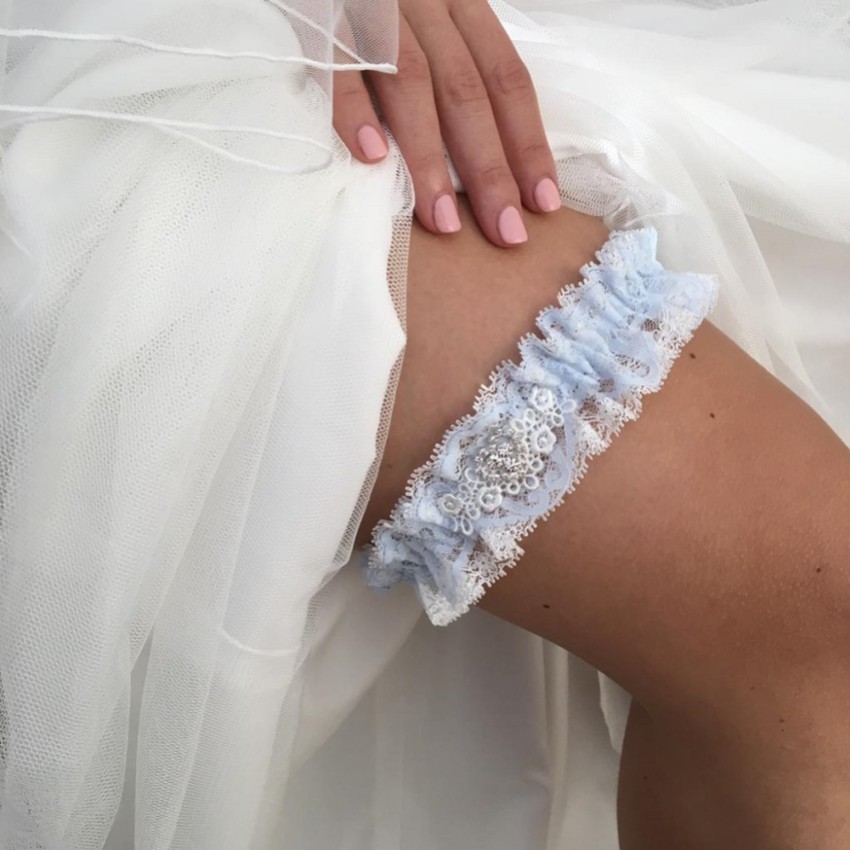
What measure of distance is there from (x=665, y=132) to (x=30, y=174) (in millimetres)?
422

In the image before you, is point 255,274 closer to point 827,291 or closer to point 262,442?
point 262,442

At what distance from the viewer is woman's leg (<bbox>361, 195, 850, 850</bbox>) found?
21.0 inches

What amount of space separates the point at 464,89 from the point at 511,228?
0.12m

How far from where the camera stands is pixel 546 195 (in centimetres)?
59

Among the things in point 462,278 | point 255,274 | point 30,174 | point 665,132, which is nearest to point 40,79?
point 30,174

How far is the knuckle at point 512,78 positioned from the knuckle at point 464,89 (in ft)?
0.04

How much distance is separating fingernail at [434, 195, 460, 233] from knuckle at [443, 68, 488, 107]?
0.30ft

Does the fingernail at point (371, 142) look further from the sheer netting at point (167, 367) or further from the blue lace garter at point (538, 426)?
the blue lace garter at point (538, 426)

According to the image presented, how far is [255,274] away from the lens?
49 centimetres

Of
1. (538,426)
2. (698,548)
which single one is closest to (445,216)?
(538,426)

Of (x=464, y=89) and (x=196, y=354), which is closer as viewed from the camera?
(x=196, y=354)

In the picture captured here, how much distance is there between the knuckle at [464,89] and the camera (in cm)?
61

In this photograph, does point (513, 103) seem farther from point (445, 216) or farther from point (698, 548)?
point (698, 548)

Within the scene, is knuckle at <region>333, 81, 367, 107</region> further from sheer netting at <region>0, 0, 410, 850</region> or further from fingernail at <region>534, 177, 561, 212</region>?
fingernail at <region>534, 177, 561, 212</region>
